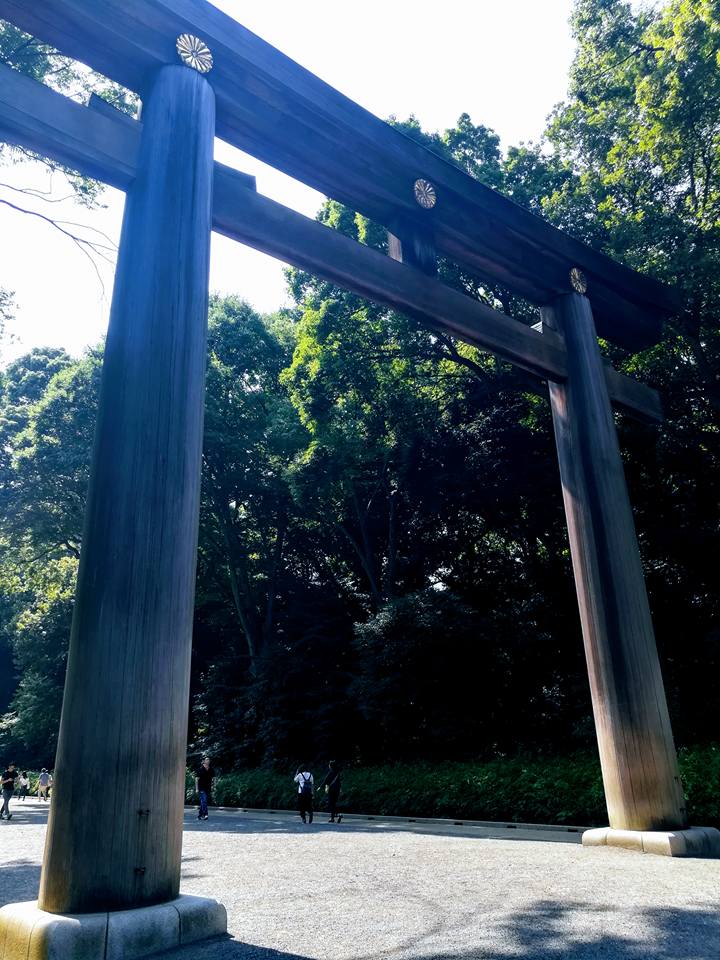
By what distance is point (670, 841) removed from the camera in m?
6.37

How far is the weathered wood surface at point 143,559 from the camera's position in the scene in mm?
3672

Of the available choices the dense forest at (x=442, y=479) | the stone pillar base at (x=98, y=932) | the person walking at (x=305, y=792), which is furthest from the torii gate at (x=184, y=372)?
the person walking at (x=305, y=792)

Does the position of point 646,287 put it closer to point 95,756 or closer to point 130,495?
point 130,495

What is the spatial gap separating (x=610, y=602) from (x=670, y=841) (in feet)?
7.51

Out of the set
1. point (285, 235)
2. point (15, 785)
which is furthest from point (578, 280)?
point (15, 785)

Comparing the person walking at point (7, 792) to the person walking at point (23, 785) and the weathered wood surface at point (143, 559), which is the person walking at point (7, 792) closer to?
the person walking at point (23, 785)

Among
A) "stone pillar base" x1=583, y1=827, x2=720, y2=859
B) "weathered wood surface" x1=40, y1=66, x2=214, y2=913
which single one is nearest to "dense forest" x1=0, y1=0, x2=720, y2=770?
"weathered wood surface" x1=40, y1=66, x2=214, y2=913

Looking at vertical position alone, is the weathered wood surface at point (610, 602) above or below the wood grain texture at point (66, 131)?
below

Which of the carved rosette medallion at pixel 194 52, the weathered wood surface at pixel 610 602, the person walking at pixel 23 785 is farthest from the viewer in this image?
the person walking at pixel 23 785

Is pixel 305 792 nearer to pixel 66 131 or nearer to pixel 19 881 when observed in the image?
pixel 19 881

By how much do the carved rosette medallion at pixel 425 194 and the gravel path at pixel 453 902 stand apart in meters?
6.24

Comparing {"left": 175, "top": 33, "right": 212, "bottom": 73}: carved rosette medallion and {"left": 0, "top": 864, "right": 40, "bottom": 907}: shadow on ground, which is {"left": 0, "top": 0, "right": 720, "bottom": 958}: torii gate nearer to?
{"left": 175, "top": 33, "right": 212, "bottom": 73}: carved rosette medallion

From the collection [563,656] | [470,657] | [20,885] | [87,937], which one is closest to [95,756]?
[87,937]

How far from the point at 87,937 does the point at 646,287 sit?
30.9ft
